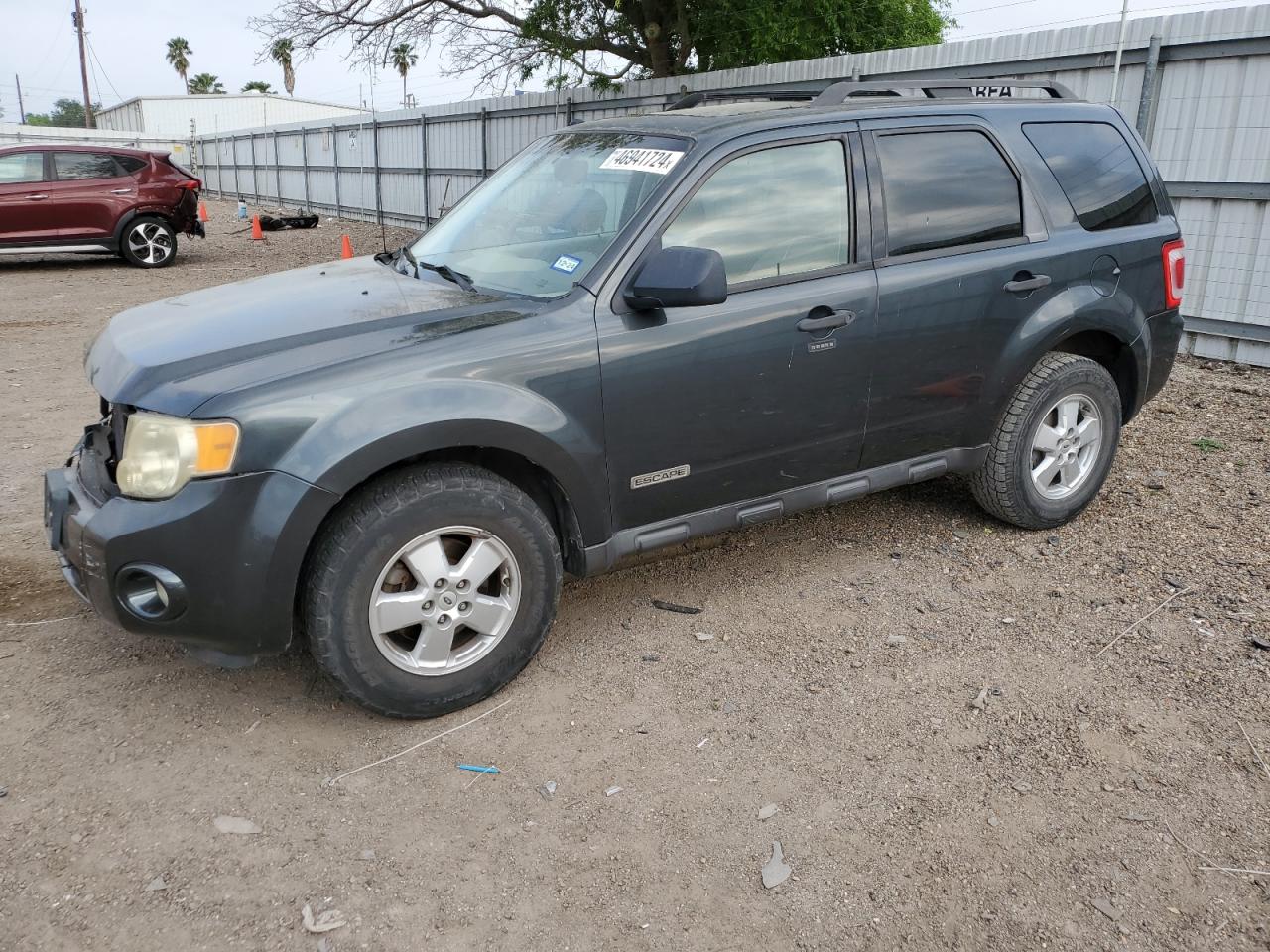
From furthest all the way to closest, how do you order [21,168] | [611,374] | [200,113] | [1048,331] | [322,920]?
[200,113] → [21,168] → [1048,331] → [611,374] → [322,920]

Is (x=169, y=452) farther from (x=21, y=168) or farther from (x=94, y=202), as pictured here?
(x=94, y=202)

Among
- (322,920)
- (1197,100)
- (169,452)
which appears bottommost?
(322,920)

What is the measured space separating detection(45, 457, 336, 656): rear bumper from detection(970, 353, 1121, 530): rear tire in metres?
2.99

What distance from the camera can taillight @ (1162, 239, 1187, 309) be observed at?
478cm

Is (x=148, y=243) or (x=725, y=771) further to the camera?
(x=148, y=243)

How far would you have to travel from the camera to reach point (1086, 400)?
473cm

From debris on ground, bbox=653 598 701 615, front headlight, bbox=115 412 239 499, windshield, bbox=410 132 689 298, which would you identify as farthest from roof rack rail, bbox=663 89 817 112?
front headlight, bbox=115 412 239 499

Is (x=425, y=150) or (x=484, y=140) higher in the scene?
(x=484, y=140)

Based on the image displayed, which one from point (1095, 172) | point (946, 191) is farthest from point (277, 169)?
point (946, 191)

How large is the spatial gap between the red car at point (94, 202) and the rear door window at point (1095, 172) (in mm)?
14367

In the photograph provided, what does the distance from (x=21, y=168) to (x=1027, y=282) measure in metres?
14.8

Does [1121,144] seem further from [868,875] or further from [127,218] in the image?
[127,218]

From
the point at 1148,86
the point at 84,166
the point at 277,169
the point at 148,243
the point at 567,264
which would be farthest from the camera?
the point at 277,169

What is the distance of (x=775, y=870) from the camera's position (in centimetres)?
→ 270
